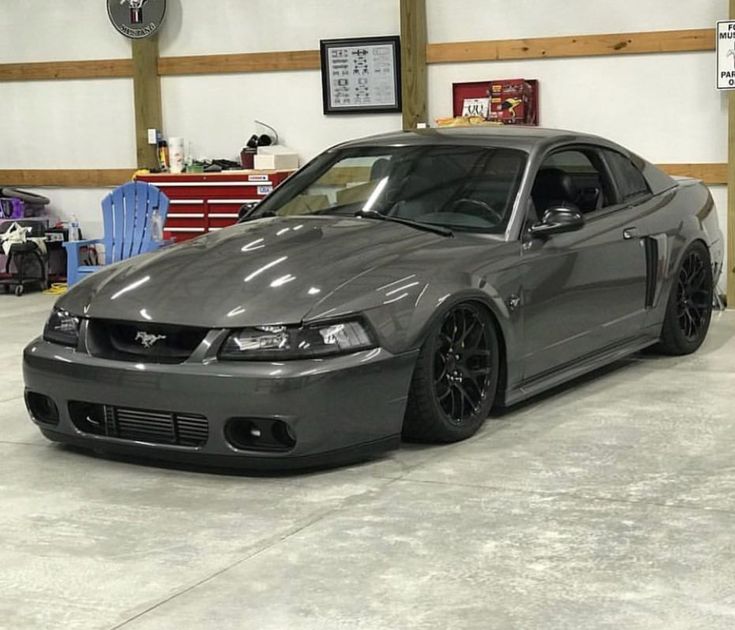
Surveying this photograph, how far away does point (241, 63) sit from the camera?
9836mm

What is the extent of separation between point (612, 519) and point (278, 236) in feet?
6.16

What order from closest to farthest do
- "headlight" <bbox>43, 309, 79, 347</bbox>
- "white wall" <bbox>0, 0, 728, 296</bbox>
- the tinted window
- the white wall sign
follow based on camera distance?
"headlight" <bbox>43, 309, 79, 347</bbox>
the tinted window
the white wall sign
"white wall" <bbox>0, 0, 728, 296</bbox>

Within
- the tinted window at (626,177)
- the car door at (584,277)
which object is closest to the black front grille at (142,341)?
the car door at (584,277)

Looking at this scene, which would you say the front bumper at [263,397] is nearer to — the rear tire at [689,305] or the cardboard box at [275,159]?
the rear tire at [689,305]

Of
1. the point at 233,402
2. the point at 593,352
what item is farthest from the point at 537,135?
the point at 233,402

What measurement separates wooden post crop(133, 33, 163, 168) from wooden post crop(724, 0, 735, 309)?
480 cm

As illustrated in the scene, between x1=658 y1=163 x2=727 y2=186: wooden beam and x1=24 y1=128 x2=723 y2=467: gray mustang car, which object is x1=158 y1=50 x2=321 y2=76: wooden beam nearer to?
x1=658 y1=163 x2=727 y2=186: wooden beam

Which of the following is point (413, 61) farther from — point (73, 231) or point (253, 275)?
point (253, 275)

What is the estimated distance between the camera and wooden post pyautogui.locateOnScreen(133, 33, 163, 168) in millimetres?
10164

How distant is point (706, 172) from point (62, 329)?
5.26 meters

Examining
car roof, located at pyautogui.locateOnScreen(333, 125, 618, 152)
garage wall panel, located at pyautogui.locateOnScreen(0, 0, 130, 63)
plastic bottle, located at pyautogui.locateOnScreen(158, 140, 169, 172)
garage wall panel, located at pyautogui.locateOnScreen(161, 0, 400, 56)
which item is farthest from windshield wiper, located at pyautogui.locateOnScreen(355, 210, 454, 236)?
garage wall panel, located at pyautogui.locateOnScreen(0, 0, 130, 63)

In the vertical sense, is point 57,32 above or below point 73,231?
above

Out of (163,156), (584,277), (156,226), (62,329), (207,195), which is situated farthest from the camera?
(163,156)

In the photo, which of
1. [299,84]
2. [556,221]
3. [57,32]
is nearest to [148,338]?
[556,221]
